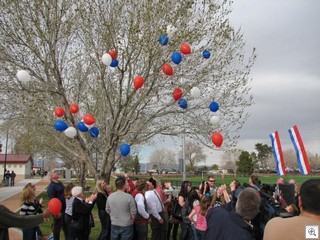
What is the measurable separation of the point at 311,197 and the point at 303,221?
20 cm

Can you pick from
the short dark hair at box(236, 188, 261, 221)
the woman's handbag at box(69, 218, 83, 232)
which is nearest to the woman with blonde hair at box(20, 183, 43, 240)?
the woman's handbag at box(69, 218, 83, 232)

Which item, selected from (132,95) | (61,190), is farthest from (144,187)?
(132,95)

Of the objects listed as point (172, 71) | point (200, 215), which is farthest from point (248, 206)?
point (172, 71)

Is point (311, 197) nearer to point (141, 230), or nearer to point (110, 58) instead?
point (141, 230)

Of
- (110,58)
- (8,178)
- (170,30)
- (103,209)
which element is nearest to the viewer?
(103,209)

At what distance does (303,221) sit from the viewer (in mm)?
2633

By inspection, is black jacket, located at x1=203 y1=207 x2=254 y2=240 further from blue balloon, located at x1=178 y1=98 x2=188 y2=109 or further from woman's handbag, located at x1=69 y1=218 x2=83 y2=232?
blue balloon, located at x1=178 y1=98 x2=188 y2=109

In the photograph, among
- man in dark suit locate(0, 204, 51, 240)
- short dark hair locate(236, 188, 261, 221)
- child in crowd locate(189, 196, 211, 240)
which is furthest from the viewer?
child in crowd locate(189, 196, 211, 240)

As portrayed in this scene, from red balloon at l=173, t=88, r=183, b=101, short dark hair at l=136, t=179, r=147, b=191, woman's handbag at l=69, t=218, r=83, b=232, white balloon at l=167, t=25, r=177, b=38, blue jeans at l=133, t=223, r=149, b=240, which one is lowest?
blue jeans at l=133, t=223, r=149, b=240

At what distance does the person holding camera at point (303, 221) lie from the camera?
8.55 ft

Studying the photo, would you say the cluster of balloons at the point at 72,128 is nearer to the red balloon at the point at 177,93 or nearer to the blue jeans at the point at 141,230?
the red balloon at the point at 177,93

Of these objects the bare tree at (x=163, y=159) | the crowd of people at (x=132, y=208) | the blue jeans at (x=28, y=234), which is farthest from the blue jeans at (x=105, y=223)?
the bare tree at (x=163, y=159)

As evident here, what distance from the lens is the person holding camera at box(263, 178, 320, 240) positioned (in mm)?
2605

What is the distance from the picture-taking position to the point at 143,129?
12.2 meters
